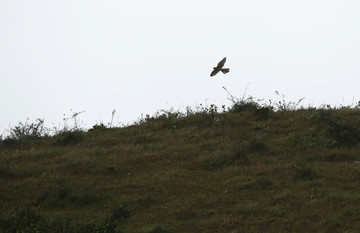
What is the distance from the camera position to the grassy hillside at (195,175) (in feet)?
25.6

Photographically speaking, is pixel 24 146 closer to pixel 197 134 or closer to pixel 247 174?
pixel 197 134

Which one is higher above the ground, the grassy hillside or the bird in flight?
the bird in flight

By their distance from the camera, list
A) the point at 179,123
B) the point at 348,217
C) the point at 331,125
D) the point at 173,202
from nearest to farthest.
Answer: the point at 348,217, the point at 173,202, the point at 331,125, the point at 179,123

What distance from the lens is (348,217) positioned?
7.53 metres

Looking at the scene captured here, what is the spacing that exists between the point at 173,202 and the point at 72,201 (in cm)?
182

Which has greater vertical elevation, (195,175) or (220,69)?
(220,69)

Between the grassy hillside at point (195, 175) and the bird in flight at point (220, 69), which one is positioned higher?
the bird in flight at point (220, 69)

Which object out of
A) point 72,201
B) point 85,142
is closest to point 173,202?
point 72,201

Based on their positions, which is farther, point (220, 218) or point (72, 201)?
point (72, 201)

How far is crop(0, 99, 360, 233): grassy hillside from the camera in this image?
→ 7.80m

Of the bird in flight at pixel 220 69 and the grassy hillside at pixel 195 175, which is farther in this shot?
the bird in flight at pixel 220 69

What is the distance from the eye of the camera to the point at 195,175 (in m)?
10.2

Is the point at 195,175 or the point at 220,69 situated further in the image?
the point at 220,69

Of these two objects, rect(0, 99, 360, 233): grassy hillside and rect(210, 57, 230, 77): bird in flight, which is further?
rect(210, 57, 230, 77): bird in flight
